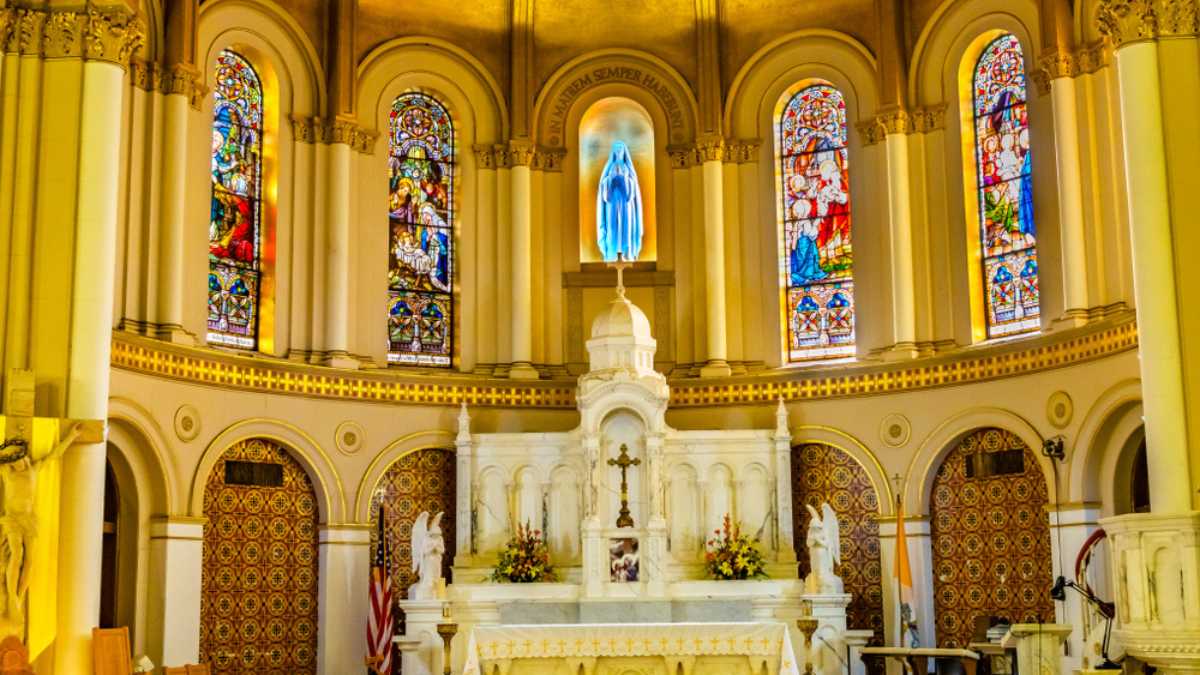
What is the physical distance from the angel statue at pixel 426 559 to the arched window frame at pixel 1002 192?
370 inches

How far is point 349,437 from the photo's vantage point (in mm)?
26078

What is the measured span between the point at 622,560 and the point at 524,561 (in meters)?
1.58

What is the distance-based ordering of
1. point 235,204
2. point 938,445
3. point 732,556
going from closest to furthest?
point 732,556 < point 938,445 < point 235,204

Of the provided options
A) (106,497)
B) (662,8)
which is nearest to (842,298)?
(662,8)

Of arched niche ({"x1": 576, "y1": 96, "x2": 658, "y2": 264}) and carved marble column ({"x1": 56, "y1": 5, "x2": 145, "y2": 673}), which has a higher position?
arched niche ({"x1": 576, "y1": 96, "x2": 658, "y2": 264})

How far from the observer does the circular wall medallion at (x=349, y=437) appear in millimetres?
25953

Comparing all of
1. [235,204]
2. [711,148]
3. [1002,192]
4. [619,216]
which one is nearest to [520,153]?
[619,216]

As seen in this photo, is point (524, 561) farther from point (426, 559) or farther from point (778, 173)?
point (778, 173)

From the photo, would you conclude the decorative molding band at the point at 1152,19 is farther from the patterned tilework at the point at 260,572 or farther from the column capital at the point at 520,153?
the patterned tilework at the point at 260,572

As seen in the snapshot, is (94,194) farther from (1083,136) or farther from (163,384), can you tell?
(1083,136)

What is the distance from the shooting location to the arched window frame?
1002 inches

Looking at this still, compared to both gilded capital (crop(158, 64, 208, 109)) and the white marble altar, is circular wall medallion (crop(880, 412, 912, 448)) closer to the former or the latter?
the white marble altar

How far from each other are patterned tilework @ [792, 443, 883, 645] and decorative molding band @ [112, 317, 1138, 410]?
3.71 feet

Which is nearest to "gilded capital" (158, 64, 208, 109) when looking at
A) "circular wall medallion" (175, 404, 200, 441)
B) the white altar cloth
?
"circular wall medallion" (175, 404, 200, 441)
